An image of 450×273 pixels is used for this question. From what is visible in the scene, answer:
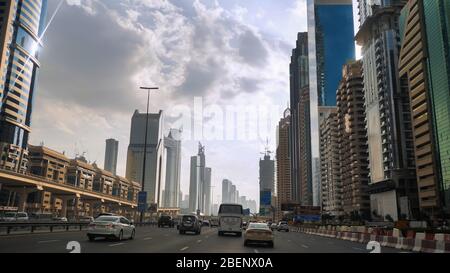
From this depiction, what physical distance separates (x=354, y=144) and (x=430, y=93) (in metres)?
43.9

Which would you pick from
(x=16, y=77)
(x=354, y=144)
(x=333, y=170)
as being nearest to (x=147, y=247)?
(x=354, y=144)

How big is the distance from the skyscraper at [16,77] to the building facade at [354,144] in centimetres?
11832

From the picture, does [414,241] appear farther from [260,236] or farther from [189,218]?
[189,218]

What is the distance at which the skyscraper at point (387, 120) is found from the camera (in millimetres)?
116875

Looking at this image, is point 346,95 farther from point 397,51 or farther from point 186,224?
point 186,224

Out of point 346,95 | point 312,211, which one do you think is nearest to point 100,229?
point 312,211

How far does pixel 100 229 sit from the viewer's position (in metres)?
21.2

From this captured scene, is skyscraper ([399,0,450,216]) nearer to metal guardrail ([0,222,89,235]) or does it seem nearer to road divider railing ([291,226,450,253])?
road divider railing ([291,226,450,253])

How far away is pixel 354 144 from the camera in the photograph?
152 meters

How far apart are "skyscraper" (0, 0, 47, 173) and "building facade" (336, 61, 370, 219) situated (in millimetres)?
118318

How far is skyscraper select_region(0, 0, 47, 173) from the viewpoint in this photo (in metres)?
135

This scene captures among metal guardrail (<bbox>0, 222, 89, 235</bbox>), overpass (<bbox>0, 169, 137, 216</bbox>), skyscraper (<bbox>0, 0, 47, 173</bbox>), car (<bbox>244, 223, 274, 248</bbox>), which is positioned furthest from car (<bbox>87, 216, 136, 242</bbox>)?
skyscraper (<bbox>0, 0, 47, 173</bbox>)
